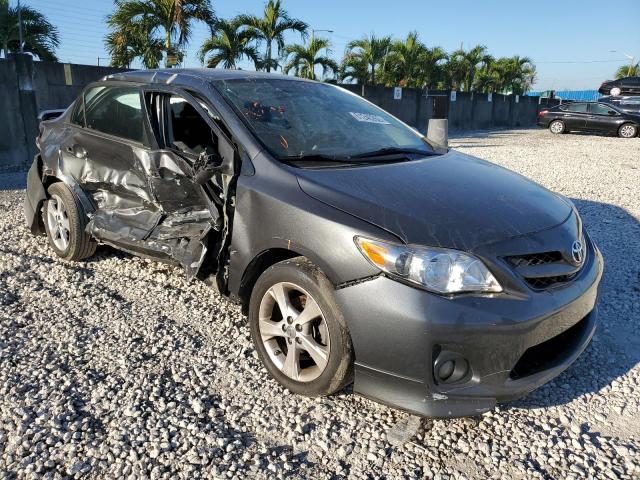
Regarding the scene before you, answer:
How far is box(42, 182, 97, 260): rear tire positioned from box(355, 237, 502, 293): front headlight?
118 inches

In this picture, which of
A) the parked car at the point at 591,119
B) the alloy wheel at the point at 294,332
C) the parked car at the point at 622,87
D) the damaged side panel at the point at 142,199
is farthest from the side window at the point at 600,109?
the alloy wheel at the point at 294,332

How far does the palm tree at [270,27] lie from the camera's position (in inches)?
897

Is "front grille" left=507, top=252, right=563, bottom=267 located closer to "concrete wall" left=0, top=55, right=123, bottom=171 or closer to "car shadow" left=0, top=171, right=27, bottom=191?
"car shadow" left=0, top=171, right=27, bottom=191

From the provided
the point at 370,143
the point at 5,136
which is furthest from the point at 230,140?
the point at 5,136

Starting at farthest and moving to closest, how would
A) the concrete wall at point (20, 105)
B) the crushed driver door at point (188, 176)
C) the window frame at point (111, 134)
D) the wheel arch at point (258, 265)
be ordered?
1. the concrete wall at point (20, 105)
2. the window frame at point (111, 134)
3. the crushed driver door at point (188, 176)
4. the wheel arch at point (258, 265)

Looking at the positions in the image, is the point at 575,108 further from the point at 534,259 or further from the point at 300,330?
the point at 300,330

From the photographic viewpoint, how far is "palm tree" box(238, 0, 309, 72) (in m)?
22.8

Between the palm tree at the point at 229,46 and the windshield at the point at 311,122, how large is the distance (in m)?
18.4

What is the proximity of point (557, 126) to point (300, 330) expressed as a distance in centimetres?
Result: 2303

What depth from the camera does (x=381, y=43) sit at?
32.4m

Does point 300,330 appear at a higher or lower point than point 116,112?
lower

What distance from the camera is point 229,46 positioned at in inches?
845

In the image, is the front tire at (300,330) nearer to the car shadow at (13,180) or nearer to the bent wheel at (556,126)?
the car shadow at (13,180)

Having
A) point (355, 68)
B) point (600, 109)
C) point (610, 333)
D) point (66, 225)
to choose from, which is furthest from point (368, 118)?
point (355, 68)
